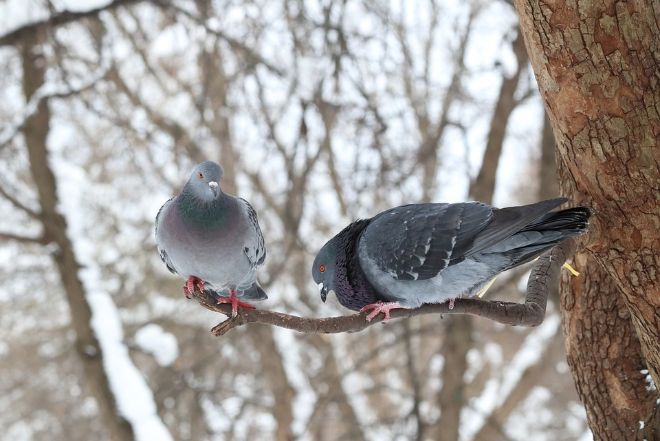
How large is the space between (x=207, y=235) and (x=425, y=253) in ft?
3.38

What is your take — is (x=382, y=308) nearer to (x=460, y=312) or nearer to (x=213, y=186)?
(x=460, y=312)

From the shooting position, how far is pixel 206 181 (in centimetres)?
313

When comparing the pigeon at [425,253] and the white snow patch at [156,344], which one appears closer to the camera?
the pigeon at [425,253]

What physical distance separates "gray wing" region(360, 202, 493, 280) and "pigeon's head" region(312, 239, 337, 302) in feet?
0.46

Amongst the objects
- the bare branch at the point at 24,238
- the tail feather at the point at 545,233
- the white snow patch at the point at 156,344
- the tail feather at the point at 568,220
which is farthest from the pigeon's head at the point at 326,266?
the bare branch at the point at 24,238

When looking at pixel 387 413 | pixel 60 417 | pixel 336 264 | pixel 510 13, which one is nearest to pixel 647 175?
pixel 336 264

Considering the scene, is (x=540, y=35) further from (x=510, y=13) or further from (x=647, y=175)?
(x=510, y=13)

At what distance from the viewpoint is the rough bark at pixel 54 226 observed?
6117mm

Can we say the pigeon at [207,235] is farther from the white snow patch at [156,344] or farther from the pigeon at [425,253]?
the white snow patch at [156,344]

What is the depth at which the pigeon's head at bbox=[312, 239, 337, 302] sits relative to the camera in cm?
294

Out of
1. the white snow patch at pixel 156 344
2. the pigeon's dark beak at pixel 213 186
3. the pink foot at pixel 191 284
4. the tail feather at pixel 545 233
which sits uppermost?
the pigeon's dark beak at pixel 213 186

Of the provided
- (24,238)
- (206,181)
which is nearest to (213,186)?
(206,181)

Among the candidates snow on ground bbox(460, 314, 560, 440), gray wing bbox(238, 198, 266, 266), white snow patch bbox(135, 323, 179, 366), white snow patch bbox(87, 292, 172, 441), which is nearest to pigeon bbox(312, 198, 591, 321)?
gray wing bbox(238, 198, 266, 266)

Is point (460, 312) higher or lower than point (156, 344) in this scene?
lower
